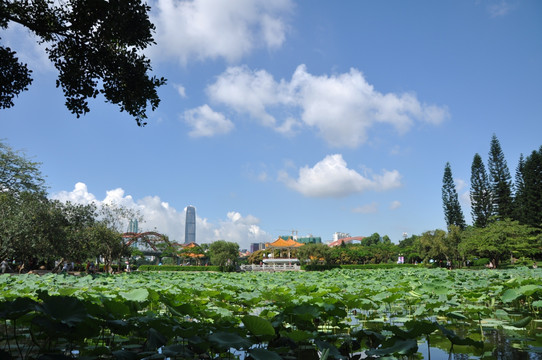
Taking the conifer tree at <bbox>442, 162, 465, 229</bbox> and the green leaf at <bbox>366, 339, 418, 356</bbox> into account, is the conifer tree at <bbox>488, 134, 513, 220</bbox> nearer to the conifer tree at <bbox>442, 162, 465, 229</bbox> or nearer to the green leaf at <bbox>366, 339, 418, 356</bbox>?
the conifer tree at <bbox>442, 162, 465, 229</bbox>

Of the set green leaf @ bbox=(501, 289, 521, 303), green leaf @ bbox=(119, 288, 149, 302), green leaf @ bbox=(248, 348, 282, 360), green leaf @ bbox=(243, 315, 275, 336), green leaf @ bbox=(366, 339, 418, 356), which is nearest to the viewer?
green leaf @ bbox=(248, 348, 282, 360)

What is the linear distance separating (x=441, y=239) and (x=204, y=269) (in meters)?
21.3

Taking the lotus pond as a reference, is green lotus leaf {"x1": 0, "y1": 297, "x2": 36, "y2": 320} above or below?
above

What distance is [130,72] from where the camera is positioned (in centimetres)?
569

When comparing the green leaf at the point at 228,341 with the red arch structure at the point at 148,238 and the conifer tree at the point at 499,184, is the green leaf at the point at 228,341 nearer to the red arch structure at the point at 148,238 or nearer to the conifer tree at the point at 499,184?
the red arch structure at the point at 148,238

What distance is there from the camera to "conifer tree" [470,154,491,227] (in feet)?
119

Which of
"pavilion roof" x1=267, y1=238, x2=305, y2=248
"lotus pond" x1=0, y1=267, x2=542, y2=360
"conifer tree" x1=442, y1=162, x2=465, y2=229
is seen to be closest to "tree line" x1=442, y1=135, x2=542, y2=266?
"conifer tree" x1=442, y1=162, x2=465, y2=229

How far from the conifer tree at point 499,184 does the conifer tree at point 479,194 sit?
1.93 feet

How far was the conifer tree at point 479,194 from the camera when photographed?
119ft

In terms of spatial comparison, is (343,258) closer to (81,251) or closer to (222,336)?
(81,251)

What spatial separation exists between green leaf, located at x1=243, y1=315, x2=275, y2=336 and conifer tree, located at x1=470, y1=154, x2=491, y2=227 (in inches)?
1544

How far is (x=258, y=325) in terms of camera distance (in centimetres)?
265

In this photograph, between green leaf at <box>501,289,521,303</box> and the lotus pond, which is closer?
the lotus pond

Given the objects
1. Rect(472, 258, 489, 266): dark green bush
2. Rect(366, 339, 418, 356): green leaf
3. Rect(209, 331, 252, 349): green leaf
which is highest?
Rect(209, 331, 252, 349): green leaf
